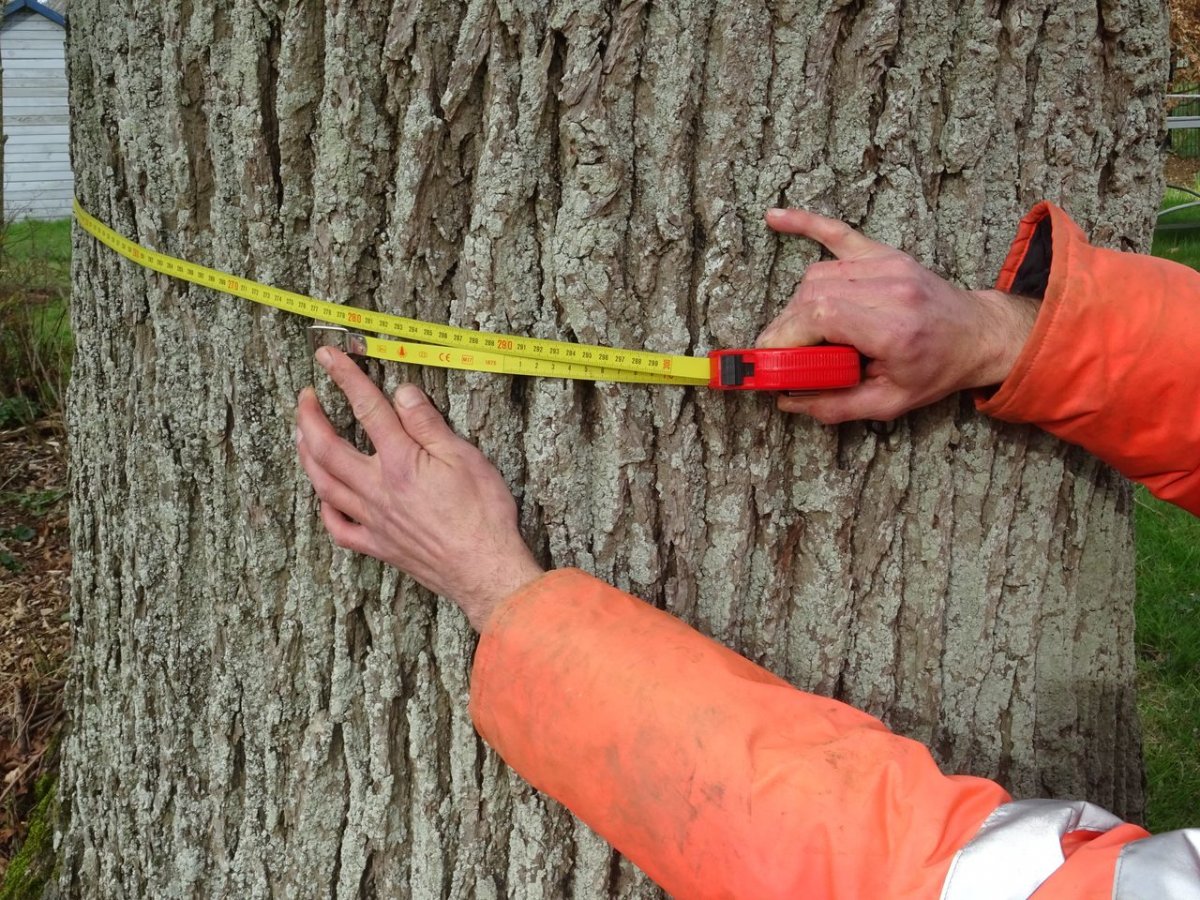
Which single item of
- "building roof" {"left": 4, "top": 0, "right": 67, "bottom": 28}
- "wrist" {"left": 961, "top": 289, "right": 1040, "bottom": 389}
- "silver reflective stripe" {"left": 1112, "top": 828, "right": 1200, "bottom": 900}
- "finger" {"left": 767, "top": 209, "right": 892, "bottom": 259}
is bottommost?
"silver reflective stripe" {"left": 1112, "top": 828, "right": 1200, "bottom": 900}

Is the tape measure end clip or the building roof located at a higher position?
the building roof

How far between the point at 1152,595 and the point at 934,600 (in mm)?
3370

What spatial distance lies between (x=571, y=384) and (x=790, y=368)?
0.37 metres

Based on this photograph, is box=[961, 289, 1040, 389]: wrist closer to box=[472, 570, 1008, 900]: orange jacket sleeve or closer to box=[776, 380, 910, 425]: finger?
box=[776, 380, 910, 425]: finger

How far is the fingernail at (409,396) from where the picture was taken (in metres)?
1.82

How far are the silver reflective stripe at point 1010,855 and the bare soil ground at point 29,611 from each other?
3.00 metres

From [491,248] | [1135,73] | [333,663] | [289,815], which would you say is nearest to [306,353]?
[491,248]

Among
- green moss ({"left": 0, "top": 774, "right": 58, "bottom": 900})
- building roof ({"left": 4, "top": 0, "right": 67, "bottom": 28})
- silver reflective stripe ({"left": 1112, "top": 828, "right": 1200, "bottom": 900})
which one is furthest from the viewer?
building roof ({"left": 4, "top": 0, "right": 67, "bottom": 28})

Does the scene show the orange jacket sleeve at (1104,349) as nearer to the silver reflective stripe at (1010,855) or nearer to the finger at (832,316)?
the finger at (832,316)

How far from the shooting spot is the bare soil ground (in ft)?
11.2

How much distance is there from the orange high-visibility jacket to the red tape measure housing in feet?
0.98

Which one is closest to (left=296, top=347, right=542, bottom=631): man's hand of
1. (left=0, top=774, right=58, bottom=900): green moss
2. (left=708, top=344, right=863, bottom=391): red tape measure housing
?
(left=708, top=344, right=863, bottom=391): red tape measure housing

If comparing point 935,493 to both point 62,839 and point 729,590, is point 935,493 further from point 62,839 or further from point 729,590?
point 62,839

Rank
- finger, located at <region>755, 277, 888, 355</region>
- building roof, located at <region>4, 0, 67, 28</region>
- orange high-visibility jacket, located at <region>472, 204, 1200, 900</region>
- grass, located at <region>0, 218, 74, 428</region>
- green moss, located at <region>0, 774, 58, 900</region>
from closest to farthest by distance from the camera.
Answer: orange high-visibility jacket, located at <region>472, 204, 1200, 900</region>, finger, located at <region>755, 277, 888, 355</region>, green moss, located at <region>0, 774, 58, 900</region>, grass, located at <region>0, 218, 74, 428</region>, building roof, located at <region>4, 0, 67, 28</region>
